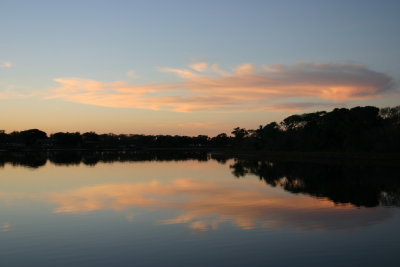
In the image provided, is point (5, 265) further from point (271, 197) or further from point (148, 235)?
point (271, 197)

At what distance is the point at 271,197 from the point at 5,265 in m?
16.8

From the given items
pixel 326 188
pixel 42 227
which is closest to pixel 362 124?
pixel 326 188

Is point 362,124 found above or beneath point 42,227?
above

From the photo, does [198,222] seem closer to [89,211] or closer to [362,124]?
[89,211]

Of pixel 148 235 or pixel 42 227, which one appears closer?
pixel 148 235

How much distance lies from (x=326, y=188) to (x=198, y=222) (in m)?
15.5

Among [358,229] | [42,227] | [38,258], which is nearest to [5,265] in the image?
[38,258]

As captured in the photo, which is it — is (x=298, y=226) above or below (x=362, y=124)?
below

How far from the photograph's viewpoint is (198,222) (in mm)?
16844

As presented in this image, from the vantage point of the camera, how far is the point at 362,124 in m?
72.1

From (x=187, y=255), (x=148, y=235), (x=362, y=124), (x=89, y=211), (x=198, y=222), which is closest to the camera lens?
(x=187, y=255)

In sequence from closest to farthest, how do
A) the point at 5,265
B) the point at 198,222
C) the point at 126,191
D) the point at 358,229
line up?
the point at 5,265, the point at 358,229, the point at 198,222, the point at 126,191

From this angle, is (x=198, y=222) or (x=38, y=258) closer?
(x=38, y=258)

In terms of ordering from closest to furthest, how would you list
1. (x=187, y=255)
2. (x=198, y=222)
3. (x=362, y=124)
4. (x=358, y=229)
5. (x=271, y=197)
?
(x=187, y=255)
(x=358, y=229)
(x=198, y=222)
(x=271, y=197)
(x=362, y=124)
